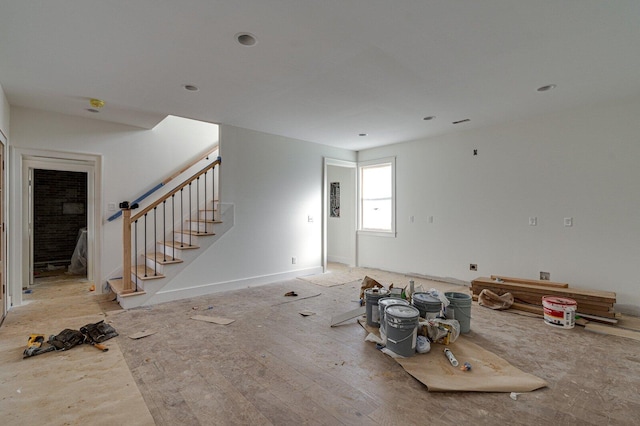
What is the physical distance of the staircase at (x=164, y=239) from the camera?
4152 mm

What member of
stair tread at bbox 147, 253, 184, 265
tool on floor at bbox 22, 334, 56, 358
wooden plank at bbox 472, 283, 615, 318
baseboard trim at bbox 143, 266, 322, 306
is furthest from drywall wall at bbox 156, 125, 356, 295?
wooden plank at bbox 472, 283, 615, 318

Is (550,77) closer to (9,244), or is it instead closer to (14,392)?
(14,392)

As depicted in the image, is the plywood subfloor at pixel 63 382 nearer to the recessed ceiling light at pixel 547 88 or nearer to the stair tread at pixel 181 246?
the stair tread at pixel 181 246

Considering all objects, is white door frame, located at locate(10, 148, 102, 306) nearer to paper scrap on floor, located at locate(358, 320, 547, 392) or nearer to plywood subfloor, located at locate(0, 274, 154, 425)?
plywood subfloor, located at locate(0, 274, 154, 425)

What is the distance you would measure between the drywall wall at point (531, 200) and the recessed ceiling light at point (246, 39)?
13.4 feet

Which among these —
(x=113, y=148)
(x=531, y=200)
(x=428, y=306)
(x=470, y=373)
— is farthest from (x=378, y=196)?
(x=113, y=148)

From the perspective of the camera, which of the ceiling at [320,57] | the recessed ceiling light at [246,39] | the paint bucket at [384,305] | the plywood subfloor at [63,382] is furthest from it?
the paint bucket at [384,305]

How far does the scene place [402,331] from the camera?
2.67 meters

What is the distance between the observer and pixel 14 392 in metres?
2.23

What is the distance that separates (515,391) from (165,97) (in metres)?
4.56

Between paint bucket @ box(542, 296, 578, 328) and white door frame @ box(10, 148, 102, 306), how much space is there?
6096 mm

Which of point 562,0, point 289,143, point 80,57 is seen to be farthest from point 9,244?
point 562,0


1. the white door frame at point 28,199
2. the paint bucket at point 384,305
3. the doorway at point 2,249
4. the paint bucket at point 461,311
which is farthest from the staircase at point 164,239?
the paint bucket at point 461,311

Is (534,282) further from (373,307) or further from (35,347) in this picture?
(35,347)
